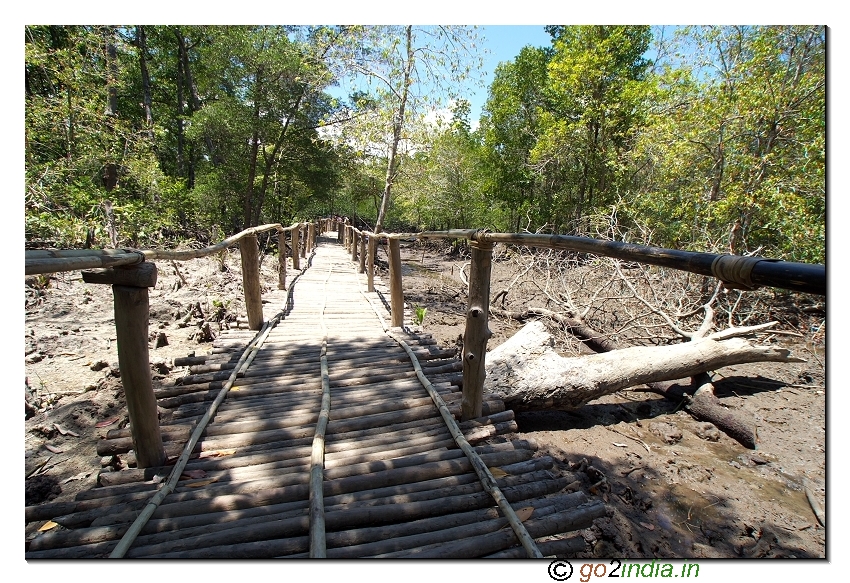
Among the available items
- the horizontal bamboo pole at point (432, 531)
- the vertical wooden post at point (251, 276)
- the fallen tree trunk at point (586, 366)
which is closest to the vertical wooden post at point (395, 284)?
the fallen tree trunk at point (586, 366)

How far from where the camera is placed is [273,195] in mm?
17172

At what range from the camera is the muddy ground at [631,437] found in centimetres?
282

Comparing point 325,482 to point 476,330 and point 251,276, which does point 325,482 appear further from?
point 251,276

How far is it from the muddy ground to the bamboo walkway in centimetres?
55

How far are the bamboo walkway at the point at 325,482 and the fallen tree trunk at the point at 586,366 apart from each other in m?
1.07

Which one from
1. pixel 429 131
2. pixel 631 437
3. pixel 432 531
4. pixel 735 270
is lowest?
pixel 631 437

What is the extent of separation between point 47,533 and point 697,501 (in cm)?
408

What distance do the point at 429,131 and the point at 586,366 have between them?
22.0ft

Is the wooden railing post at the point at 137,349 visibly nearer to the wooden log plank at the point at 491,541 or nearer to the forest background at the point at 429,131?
the wooden log plank at the point at 491,541

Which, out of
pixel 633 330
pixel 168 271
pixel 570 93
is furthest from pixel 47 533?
pixel 570 93

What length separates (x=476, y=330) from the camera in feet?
8.30

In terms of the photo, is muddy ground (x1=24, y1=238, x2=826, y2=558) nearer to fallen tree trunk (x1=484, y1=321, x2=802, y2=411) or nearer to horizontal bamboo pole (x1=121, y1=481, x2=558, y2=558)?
fallen tree trunk (x1=484, y1=321, x2=802, y2=411)

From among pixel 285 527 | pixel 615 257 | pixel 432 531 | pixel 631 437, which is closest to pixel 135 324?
pixel 285 527

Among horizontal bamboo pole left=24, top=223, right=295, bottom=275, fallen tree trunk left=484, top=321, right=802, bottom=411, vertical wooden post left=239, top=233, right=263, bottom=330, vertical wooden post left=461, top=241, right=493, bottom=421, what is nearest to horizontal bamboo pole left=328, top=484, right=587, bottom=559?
vertical wooden post left=461, top=241, right=493, bottom=421
